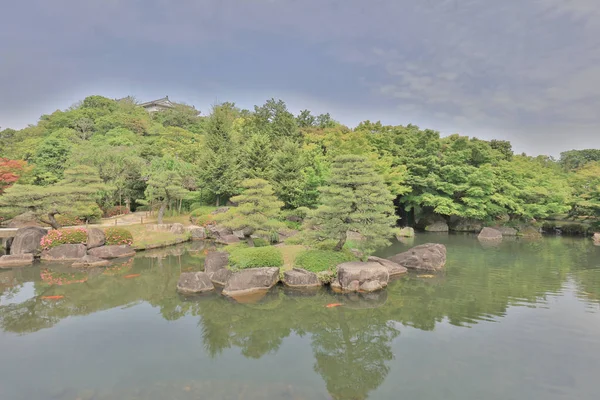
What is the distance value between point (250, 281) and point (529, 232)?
95.2 feet

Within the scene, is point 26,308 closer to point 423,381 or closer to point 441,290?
point 423,381

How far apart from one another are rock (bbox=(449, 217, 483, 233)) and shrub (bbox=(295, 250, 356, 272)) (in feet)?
72.5

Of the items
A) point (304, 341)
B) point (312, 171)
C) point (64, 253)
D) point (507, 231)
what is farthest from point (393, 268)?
point (507, 231)

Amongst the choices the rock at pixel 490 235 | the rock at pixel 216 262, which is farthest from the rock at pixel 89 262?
the rock at pixel 490 235

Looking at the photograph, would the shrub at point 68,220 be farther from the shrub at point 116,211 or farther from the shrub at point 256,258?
the shrub at point 256,258

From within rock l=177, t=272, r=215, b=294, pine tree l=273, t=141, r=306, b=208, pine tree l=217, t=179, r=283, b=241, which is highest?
pine tree l=273, t=141, r=306, b=208

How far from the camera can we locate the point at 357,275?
43.6 feet

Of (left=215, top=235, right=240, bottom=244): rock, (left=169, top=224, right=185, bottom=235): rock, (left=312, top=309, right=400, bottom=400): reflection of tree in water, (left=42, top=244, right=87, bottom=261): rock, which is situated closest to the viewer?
(left=312, top=309, right=400, bottom=400): reflection of tree in water

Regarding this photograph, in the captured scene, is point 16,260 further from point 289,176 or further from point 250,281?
point 289,176

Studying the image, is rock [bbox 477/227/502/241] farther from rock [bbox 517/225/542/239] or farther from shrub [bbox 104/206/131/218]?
shrub [bbox 104/206/131/218]

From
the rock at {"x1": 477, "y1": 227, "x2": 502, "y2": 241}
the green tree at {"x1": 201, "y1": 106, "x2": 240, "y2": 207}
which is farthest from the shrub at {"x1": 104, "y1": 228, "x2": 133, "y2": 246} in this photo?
the rock at {"x1": 477, "y1": 227, "x2": 502, "y2": 241}

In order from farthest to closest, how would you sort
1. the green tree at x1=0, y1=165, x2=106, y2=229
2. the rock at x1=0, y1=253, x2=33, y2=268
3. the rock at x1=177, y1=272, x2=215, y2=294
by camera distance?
the green tree at x1=0, y1=165, x2=106, y2=229 < the rock at x1=0, y1=253, x2=33, y2=268 < the rock at x1=177, y1=272, x2=215, y2=294

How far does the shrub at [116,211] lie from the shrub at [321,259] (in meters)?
23.0

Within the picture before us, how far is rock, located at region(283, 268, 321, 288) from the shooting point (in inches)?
539
